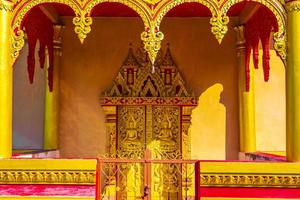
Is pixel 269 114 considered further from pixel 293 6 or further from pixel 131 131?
pixel 293 6

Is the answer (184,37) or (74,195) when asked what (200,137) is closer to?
(184,37)

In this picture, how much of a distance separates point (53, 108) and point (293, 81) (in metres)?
4.73

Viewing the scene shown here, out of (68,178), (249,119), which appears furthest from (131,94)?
(68,178)

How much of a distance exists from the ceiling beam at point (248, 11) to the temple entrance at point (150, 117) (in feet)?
5.30

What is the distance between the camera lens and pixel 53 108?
9070 mm

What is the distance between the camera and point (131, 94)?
29.8 ft

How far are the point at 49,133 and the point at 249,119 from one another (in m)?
3.88

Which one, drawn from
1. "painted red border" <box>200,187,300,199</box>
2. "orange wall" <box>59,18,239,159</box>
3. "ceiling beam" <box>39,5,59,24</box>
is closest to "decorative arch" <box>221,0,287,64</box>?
"painted red border" <box>200,187,300,199</box>

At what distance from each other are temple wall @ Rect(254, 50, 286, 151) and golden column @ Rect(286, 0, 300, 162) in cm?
280

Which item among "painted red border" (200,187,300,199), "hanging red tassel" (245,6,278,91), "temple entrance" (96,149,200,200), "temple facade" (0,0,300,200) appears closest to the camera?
"painted red border" (200,187,300,199)

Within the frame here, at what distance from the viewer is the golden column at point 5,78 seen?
6336 millimetres

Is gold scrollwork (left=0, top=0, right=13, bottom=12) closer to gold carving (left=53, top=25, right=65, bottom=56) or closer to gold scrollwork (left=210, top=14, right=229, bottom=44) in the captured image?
gold carving (left=53, top=25, right=65, bottom=56)

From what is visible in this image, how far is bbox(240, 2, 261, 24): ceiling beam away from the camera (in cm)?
804

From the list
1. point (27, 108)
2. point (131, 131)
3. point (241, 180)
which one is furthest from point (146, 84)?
point (241, 180)
